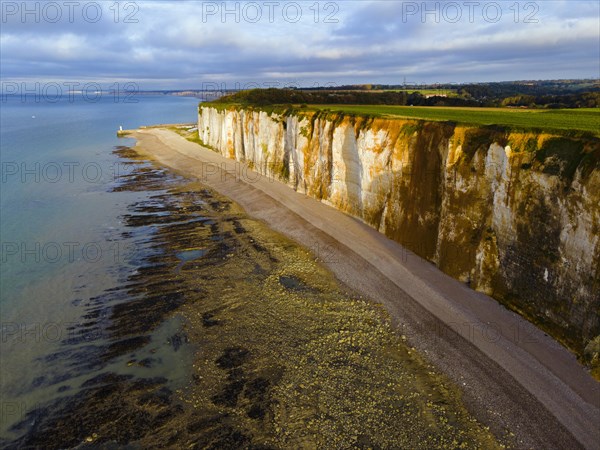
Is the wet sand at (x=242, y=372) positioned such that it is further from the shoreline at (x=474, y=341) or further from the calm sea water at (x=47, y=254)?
the calm sea water at (x=47, y=254)

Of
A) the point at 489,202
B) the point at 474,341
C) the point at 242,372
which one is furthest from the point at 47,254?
the point at 489,202

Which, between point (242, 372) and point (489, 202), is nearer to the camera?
point (242, 372)

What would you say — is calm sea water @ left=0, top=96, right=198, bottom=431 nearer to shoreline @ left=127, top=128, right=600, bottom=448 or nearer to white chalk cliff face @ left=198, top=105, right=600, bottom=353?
shoreline @ left=127, top=128, right=600, bottom=448

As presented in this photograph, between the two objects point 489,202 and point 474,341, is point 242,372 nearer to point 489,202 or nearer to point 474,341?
point 474,341

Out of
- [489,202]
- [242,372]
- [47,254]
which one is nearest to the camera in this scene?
[242,372]

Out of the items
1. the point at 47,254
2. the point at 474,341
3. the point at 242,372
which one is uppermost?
the point at 47,254

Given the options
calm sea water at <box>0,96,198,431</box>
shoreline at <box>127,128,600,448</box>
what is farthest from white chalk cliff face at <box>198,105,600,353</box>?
calm sea water at <box>0,96,198,431</box>

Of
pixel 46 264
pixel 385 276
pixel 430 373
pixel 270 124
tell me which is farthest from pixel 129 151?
pixel 430 373
